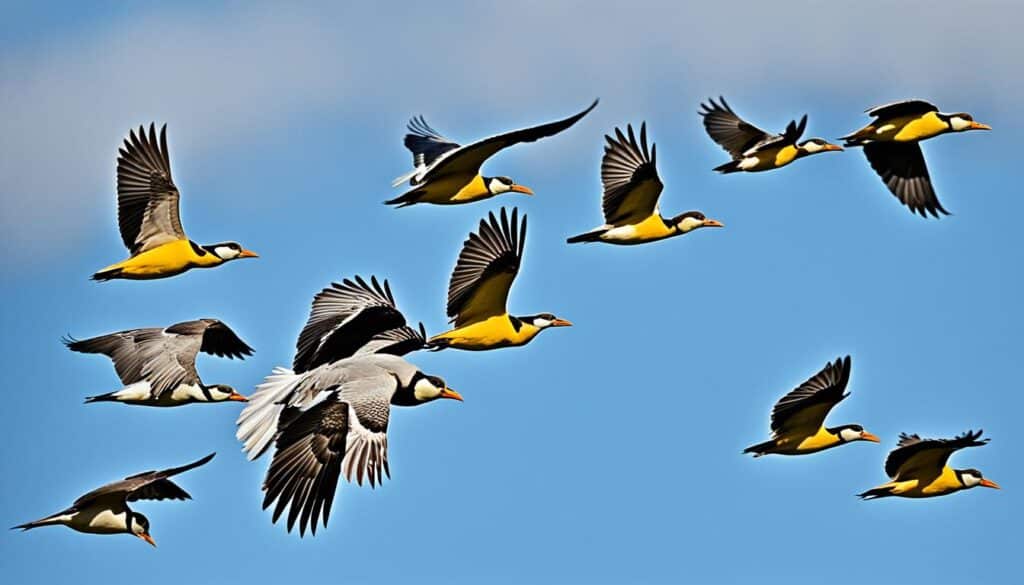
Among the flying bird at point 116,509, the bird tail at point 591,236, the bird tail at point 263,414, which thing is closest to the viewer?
the bird tail at point 263,414

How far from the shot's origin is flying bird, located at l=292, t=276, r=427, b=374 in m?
17.5

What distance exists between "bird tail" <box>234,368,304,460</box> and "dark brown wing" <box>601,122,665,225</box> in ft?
15.9

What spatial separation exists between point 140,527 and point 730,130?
8906 mm

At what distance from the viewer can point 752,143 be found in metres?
22.5

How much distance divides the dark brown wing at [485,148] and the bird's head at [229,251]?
2.30m

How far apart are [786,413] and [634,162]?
300cm

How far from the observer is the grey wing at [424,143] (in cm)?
2239

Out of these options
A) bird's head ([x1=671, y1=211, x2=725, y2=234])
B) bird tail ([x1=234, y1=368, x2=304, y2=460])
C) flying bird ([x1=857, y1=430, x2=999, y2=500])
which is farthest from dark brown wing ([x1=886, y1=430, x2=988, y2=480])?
bird tail ([x1=234, y1=368, x2=304, y2=460])

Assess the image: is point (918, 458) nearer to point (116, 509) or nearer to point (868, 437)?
point (868, 437)

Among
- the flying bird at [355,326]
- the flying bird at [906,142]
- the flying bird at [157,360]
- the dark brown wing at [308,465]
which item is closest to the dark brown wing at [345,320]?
the flying bird at [355,326]

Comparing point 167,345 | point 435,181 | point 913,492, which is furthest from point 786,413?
point 167,345

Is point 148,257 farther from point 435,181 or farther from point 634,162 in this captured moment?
point 634,162

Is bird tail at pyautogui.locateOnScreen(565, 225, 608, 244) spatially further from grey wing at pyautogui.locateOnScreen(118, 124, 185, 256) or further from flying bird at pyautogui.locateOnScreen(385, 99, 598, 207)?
grey wing at pyautogui.locateOnScreen(118, 124, 185, 256)

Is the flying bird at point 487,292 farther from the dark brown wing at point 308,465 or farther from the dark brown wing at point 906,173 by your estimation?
the dark brown wing at point 906,173
